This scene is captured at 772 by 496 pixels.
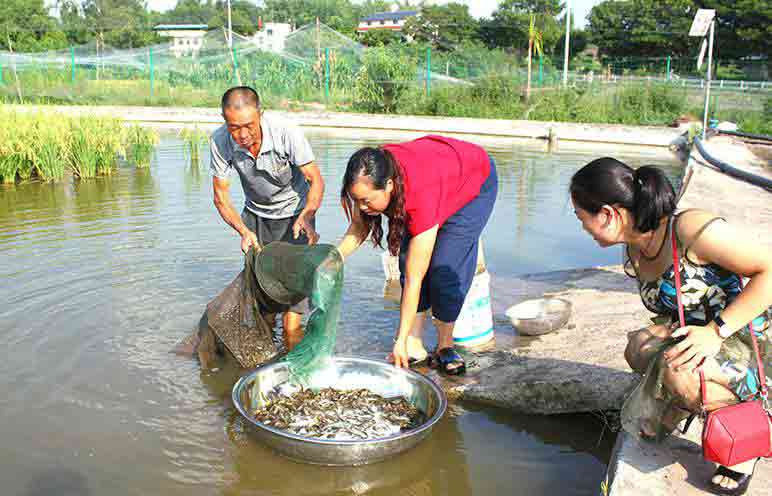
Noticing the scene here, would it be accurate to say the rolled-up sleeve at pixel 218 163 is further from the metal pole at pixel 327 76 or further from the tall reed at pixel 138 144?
the metal pole at pixel 327 76

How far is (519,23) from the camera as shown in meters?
56.8

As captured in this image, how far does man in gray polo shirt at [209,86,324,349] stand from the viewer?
13.8 ft

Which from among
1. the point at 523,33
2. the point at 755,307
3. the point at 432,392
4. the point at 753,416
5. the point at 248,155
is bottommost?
the point at 432,392

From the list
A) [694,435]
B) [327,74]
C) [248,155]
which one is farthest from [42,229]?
[327,74]

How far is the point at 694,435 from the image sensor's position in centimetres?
298

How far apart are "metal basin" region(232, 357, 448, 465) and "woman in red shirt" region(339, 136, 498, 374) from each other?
187 mm

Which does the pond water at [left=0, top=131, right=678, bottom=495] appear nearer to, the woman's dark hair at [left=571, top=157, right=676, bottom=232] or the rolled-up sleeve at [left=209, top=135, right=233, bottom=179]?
the rolled-up sleeve at [left=209, top=135, right=233, bottom=179]

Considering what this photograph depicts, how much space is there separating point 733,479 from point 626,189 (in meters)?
1.13

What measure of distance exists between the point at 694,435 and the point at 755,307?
0.79 meters

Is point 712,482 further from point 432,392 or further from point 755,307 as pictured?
point 432,392

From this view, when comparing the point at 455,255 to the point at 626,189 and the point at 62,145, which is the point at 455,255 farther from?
the point at 62,145

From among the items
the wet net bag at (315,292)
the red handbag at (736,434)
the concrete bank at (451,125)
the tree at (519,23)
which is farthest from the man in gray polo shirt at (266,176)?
the tree at (519,23)

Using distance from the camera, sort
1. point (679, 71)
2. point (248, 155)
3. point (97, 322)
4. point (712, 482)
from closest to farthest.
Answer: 1. point (712, 482)
2. point (248, 155)
3. point (97, 322)
4. point (679, 71)

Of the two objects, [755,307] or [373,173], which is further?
[373,173]
